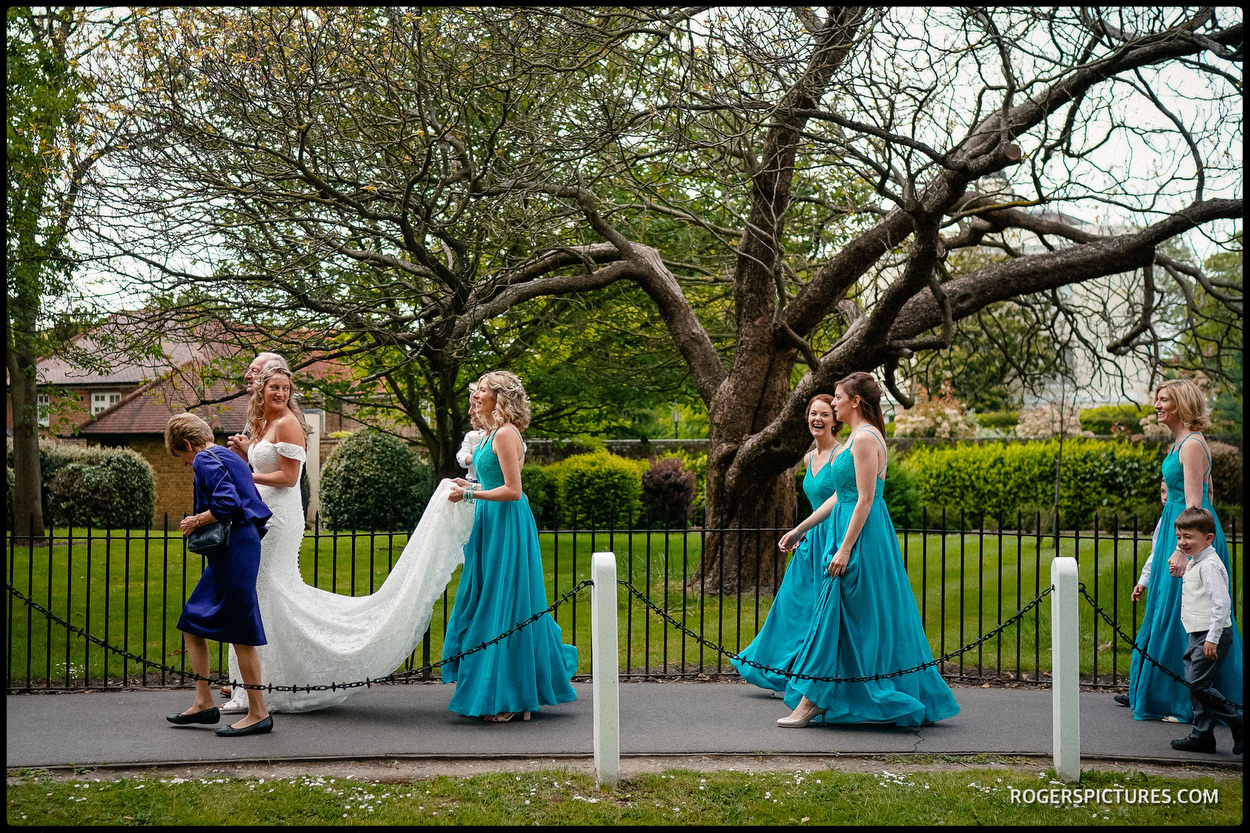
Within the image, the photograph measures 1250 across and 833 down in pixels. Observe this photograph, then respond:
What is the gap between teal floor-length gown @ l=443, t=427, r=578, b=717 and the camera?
636 centimetres

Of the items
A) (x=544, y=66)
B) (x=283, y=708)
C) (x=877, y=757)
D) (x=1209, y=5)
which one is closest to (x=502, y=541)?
(x=283, y=708)

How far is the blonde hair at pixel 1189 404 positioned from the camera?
626 centimetres

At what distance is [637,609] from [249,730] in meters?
6.12

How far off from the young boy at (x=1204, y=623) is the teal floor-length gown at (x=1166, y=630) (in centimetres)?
32

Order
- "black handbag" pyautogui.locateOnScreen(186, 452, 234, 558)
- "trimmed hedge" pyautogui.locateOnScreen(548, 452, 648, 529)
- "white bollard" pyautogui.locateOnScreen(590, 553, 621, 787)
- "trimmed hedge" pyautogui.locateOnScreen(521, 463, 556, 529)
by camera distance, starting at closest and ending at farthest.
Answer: "white bollard" pyautogui.locateOnScreen(590, 553, 621, 787), "black handbag" pyautogui.locateOnScreen(186, 452, 234, 558), "trimmed hedge" pyautogui.locateOnScreen(521, 463, 556, 529), "trimmed hedge" pyautogui.locateOnScreen(548, 452, 648, 529)

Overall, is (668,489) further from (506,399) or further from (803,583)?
(506,399)

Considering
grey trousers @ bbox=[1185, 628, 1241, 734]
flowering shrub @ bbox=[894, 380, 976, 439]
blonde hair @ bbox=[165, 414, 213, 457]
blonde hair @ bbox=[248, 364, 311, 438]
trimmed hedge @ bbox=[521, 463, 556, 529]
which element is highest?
flowering shrub @ bbox=[894, 380, 976, 439]

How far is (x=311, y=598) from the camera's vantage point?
21.2 ft

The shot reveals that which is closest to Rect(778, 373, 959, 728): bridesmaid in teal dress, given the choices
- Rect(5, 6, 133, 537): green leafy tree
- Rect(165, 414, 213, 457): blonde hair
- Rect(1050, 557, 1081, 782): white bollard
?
Rect(1050, 557, 1081, 782): white bollard

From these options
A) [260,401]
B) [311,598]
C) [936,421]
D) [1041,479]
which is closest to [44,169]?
[260,401]

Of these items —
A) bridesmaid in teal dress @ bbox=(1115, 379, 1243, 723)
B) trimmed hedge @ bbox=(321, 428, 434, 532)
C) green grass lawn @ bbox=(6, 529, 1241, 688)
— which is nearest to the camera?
bridesmaid in teal dress @ bbox=(1115, 379, 1243, 723)

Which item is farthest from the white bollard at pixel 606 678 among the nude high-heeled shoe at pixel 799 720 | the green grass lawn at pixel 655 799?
the nude high-heeled shoe at pixel 799 720

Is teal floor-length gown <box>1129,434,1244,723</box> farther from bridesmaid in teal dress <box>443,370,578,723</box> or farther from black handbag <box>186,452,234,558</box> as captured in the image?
black handbag <box>186,452,234,558</box>

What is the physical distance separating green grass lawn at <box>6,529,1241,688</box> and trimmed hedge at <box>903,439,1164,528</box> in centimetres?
290
